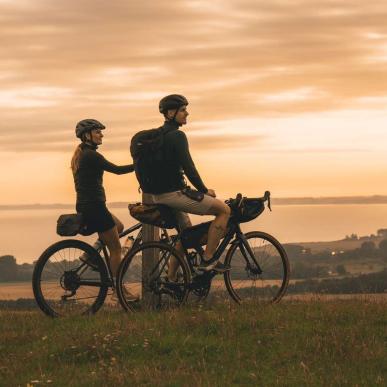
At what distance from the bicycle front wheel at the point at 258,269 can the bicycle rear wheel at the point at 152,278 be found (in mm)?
738

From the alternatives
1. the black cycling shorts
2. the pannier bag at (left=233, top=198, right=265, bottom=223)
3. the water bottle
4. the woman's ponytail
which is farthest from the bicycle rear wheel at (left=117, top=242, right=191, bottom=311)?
the woman's ponytail

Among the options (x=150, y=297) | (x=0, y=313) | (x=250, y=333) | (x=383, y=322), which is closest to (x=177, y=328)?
(x=250, y=333)

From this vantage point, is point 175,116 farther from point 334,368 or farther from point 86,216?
point 334,368

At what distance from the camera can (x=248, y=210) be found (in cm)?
1076

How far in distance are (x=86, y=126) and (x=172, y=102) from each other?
1.21 metres

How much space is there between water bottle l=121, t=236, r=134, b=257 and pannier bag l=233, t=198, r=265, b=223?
1523 mm

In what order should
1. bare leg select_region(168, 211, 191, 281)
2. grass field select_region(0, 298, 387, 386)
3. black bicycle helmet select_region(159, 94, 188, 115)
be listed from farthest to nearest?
bare leg select_region(168, 211, 191, 281)
black bicycle helmet select_region(159, 94, 188, 115)
grass field select_region(0, 298, 387, 386)

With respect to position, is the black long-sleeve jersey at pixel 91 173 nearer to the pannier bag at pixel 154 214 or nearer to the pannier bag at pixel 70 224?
the pannier bag at pixel 70 224

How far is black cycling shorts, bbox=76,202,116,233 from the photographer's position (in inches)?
413

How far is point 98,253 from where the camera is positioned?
10773 mm

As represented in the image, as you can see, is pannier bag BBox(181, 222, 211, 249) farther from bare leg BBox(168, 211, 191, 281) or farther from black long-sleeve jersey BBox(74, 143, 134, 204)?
black long-sleeve jersey BBox(74, 143, 134, 204)

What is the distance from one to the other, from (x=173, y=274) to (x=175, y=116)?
2170 millimetres

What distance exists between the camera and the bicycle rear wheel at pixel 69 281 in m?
10.5

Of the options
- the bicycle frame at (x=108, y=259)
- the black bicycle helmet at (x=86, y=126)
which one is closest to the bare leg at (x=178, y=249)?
the bicycle frame at (x=108, y=259)
